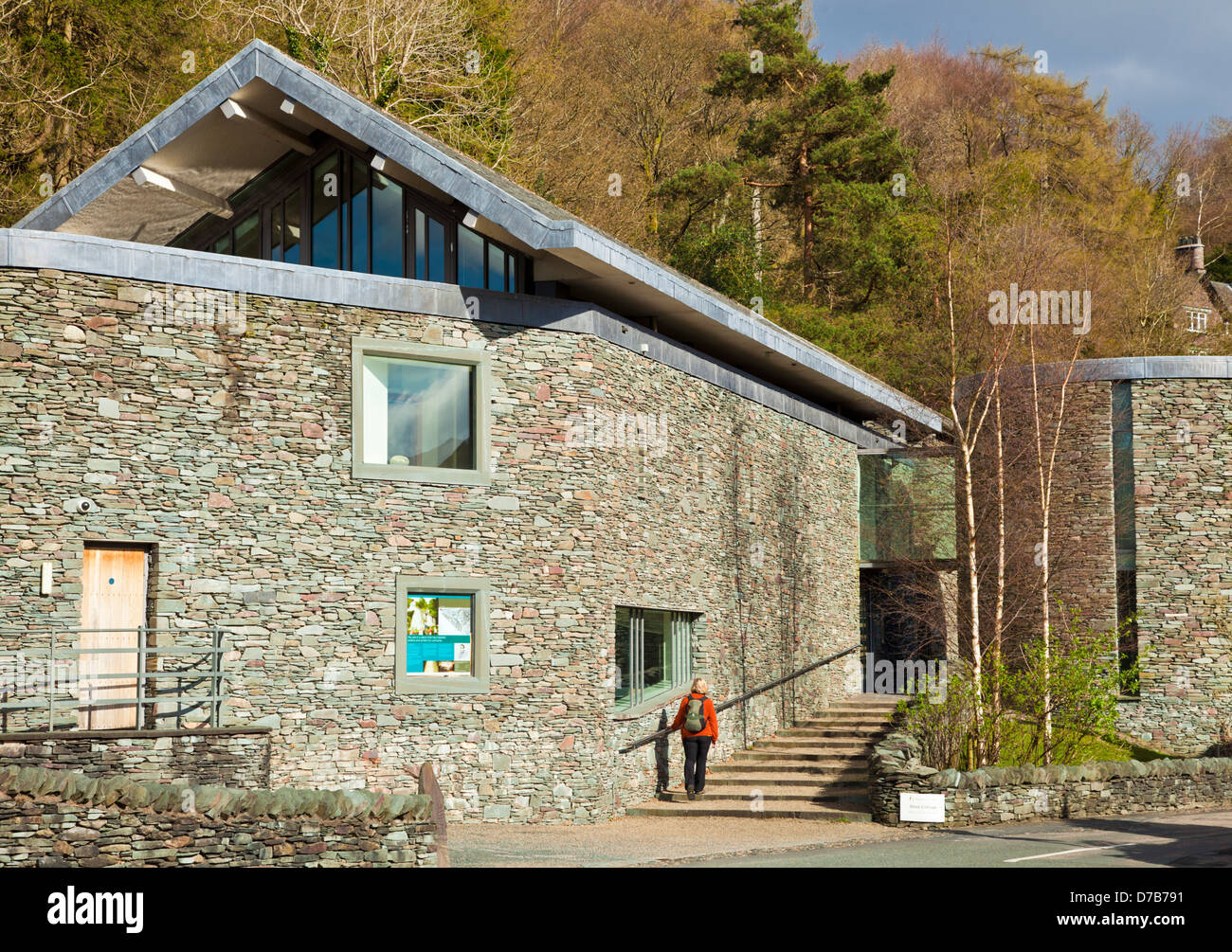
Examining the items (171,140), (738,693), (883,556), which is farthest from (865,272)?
(171,140)

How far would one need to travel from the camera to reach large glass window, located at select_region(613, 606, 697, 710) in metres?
16.5

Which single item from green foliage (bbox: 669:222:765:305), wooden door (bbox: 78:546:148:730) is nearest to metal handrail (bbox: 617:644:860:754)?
wooden door (bbox: 78:546:148:730)

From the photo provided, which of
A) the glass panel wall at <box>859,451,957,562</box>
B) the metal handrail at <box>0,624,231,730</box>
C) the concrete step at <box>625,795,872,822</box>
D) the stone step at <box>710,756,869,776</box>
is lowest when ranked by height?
the concrete step at <box>625,795,872,822</box>

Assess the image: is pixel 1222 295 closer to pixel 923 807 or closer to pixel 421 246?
pixel 923 807

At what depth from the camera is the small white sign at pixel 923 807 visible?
1538 cm

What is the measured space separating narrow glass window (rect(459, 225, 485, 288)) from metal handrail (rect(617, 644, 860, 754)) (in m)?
6.05

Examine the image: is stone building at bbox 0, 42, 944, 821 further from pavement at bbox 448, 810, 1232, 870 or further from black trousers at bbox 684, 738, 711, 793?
pavement at bbox 448, 810, 1232, 870

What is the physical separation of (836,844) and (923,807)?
1858 mm

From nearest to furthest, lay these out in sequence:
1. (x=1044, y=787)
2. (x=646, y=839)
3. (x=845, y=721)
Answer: (x=646, y=839)
(x=1044, y=787)
(x=845, y=721)

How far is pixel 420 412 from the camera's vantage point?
603 inches

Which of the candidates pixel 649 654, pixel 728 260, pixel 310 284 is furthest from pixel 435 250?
pixel 728 260

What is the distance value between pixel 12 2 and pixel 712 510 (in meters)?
19.8

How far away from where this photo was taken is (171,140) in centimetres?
1552

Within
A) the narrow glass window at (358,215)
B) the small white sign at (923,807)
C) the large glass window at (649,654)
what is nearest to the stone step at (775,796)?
the small white sign at (923,807)
